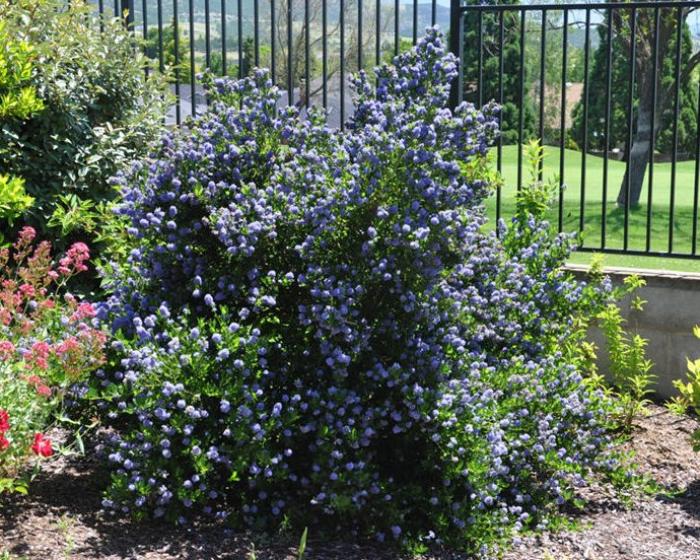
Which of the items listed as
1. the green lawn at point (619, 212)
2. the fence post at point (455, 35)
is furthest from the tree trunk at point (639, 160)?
the fence post at point (455, 35)

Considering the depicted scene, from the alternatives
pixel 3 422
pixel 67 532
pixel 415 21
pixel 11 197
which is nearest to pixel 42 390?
pixel 3 422

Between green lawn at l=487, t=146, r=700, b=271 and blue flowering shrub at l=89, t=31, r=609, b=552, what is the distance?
1346 millimetres

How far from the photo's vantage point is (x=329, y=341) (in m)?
3.76

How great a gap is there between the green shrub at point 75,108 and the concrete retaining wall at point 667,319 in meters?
A: 3.01

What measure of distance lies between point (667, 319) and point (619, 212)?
10.7m

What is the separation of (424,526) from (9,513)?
5.06 ft

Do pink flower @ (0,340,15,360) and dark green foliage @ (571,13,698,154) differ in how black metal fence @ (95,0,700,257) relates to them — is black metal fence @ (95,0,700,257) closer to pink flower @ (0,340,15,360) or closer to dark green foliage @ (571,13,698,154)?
dark green foliage @ (571,13,698,154)

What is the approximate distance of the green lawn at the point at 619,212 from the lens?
8680 millimetres

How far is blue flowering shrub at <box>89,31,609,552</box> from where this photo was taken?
358 centimetres

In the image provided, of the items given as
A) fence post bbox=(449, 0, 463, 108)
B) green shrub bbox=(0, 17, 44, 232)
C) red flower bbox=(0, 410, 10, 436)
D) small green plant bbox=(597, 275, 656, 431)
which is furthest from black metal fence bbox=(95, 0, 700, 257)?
red flower bbox=(0, 410, 10, 436)

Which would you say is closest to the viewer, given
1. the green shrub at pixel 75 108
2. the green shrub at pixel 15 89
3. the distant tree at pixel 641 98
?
the green shrub at pixel 15 89

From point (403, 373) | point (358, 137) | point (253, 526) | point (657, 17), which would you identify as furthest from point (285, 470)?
point (657, 17)

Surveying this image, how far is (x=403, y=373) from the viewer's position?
12.2 ft

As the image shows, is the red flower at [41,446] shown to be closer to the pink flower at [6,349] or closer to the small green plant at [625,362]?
the pink flower at [6,349]
